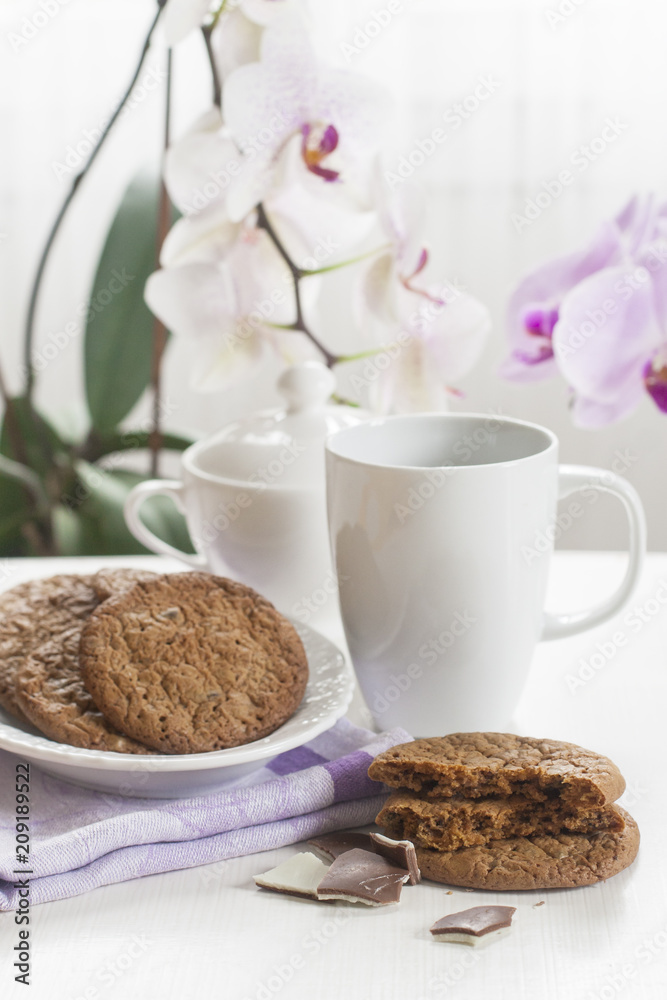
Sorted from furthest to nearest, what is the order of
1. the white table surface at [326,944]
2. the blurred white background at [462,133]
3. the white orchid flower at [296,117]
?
1. the blurred white background at [462,133]
2. the white orchid flower at [296,117]
3. the white table surface at [326,944]

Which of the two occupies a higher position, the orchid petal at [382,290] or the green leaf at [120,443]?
the orchid petal at [382,290]

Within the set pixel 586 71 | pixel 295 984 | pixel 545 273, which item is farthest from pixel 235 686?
pixel 586 71

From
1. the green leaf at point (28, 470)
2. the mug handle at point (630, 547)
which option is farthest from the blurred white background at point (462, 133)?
the mug handle at point (630, 547)

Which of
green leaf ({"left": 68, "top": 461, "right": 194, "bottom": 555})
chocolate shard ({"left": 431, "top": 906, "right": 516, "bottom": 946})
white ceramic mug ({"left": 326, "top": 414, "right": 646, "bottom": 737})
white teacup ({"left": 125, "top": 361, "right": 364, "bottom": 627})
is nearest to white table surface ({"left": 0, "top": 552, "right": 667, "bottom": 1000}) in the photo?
chocolate shard ({"left": 431, "top": 906, "right": 516, "bottom": 946})

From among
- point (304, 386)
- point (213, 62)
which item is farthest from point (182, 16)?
point (304, 386)

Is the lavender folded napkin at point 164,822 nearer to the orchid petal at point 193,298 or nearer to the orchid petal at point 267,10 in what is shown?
the orchid petal at point 193,298

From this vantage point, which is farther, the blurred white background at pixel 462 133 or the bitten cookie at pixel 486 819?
the blurred white background at pixel 462 133
